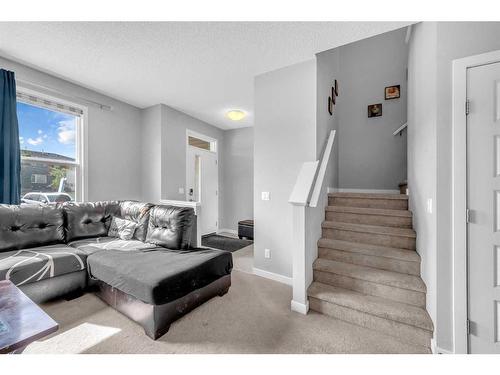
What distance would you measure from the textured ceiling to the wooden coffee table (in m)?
2.17

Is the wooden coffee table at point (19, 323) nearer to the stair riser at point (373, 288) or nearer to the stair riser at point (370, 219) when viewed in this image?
the stair riser at point (373, 288)

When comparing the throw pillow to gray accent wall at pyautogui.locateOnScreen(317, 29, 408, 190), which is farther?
gray accent wall at pyautogui.locateOnScreen(317, 29, 408, 190)

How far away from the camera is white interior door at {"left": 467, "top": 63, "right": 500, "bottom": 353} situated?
4.28 ft

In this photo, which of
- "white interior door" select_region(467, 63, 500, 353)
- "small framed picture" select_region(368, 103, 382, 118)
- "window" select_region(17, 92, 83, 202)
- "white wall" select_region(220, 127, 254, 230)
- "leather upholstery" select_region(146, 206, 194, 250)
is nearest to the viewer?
"white interior door" select_region(467, 63, 500, 353)

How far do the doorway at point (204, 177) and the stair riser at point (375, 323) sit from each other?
9.58 feet

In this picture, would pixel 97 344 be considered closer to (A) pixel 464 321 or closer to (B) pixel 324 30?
(A) pixel 464 321

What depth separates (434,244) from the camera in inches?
57.5

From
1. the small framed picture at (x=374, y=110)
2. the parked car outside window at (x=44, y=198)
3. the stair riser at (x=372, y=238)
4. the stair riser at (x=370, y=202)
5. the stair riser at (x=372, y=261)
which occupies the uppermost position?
the small framed picture at (x=374, y=110)

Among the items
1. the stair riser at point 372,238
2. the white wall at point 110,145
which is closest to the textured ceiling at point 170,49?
the white wall at point 110,145

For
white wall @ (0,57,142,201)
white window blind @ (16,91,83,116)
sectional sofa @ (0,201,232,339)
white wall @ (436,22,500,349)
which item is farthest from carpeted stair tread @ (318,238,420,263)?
white window blind @ (16,91,83,116)

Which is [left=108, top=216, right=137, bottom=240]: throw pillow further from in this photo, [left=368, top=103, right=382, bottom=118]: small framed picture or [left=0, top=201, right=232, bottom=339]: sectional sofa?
[left=368, top=103, right=382, bottom=118]: small framed picture

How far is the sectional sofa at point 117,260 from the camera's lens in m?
1.60

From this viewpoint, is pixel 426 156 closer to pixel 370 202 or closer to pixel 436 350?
pixel 370 202
